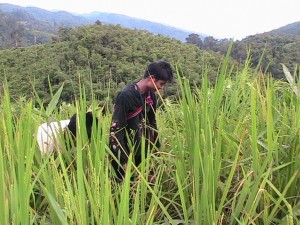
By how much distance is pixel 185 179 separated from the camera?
133 centimetres

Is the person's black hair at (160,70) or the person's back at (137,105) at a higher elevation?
the person's black hair at (160,70)

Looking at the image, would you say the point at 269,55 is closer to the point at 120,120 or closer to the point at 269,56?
the point at 269,56

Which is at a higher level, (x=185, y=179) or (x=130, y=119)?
(x=185, y=179)

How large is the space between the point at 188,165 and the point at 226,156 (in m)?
0.15

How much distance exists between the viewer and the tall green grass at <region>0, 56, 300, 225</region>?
928 mm

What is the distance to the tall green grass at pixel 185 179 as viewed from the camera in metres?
0.93

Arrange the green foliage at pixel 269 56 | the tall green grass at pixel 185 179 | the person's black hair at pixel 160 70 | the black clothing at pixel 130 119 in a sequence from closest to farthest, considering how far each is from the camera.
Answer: the tall green grass at pixel 185 179 → the green foliage at pixel 269 56 → the black clothing at pixel 130 119 → the person's black hair at pixel 160 70

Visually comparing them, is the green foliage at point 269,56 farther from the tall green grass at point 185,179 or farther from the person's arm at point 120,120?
the person's arm at point 120,120

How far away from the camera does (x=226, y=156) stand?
150 cm

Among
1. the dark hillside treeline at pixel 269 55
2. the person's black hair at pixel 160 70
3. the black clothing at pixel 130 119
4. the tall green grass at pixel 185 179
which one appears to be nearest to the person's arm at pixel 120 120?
the black clothing at pixel 130 119

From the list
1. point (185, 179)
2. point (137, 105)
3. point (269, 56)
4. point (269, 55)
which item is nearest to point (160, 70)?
point (137, 105)

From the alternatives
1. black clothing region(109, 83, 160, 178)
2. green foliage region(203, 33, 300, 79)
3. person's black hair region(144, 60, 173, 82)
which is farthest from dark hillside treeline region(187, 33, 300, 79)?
black clothing region(109, 83, 160, 178)

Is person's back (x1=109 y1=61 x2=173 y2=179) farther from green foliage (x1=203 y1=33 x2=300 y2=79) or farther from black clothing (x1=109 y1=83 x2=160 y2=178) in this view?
green foliage (x1=203 y1=33 x2=300 y2=79)

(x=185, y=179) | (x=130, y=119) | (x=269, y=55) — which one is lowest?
(x=130, y=119)
